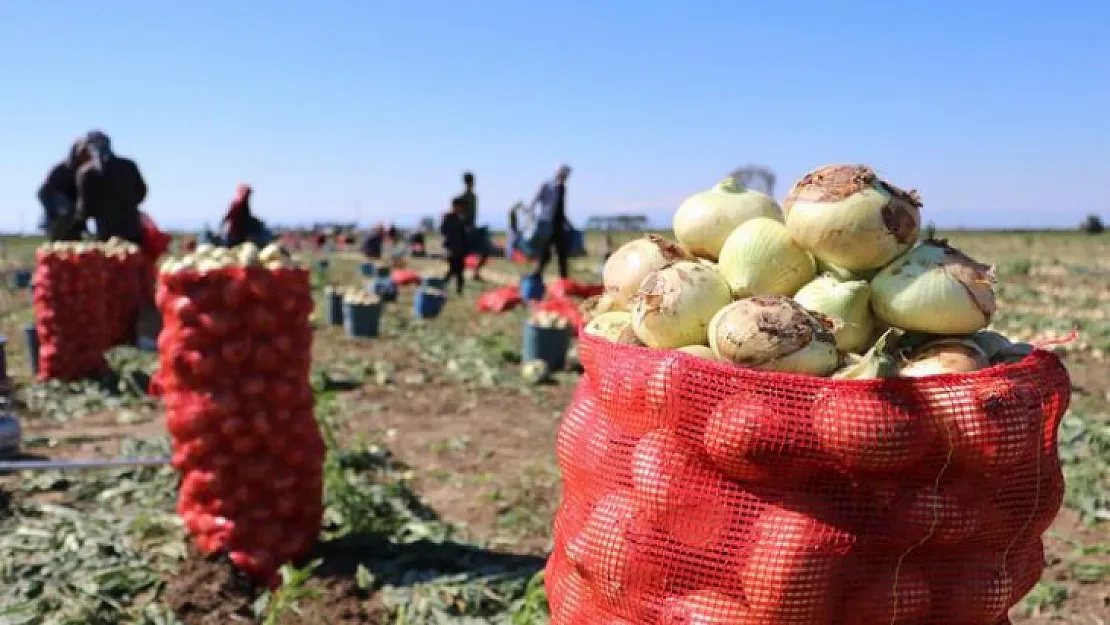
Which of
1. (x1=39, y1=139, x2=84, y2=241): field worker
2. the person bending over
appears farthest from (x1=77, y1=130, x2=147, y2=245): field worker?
the person bending over

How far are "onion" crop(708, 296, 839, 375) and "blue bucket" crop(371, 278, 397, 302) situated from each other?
1508cm

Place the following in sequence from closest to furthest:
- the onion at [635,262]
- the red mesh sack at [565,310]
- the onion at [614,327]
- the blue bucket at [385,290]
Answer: the onion at [614,327]
the onion at [635,262]
the red mesh sack at [565,310]
the blue bucket at [385,290]

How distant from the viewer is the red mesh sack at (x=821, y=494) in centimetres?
204

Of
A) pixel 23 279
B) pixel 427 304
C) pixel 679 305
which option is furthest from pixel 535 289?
pixel 23 279

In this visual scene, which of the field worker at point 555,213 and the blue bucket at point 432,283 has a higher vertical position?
the field worker at point 555,213

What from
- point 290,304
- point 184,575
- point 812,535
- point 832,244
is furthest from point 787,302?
point 184,575

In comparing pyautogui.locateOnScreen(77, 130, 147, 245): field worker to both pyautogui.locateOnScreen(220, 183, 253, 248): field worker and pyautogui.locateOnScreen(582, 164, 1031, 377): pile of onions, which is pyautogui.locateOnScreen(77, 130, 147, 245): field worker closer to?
pyautogui.locateOnScreen(220, 183, 253, 248): field worker

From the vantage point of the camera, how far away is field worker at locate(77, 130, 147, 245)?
10781 millimetres

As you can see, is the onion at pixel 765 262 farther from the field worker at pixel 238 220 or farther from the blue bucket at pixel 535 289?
the blue bucket at pixel 535 289

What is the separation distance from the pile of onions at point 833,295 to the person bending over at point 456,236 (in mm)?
16081

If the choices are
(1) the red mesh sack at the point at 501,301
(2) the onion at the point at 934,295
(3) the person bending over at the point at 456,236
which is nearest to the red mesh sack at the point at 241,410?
(2) the onion at the point at 934,295

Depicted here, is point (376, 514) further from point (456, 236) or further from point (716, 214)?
point (456, 236)

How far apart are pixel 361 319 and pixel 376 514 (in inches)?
300

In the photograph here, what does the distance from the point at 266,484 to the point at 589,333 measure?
2.50 m
